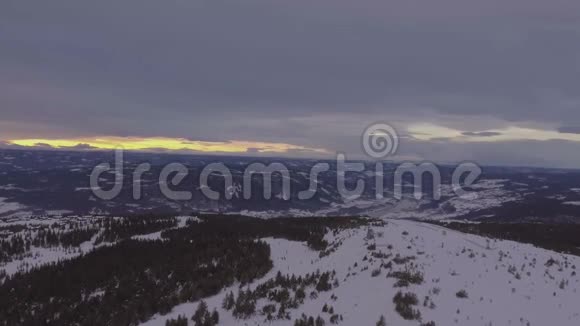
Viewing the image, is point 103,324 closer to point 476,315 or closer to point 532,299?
point 476,315

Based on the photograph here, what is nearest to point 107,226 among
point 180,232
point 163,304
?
point 180,232

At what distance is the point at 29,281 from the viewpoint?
19250 mm

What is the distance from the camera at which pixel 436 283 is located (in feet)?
51.3

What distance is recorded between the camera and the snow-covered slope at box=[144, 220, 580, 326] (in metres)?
12.6

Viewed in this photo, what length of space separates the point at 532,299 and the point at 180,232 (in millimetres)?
22646

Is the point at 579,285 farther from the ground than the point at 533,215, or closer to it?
farther from the ground

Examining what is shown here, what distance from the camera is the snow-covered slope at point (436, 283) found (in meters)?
12.6

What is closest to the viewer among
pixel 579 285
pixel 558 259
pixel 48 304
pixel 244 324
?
pixel 244 324

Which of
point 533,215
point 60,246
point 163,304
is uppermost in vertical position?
point 163,304

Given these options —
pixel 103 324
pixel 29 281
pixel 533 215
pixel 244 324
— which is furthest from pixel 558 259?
pixel 533 215

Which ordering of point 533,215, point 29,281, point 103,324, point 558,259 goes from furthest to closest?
point 533,215
point 558,259
point 29,281
point 103,324

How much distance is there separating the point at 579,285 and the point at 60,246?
1167 inches

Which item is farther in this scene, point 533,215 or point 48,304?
point 533,215

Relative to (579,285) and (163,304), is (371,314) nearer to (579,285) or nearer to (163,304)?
(163,304)
